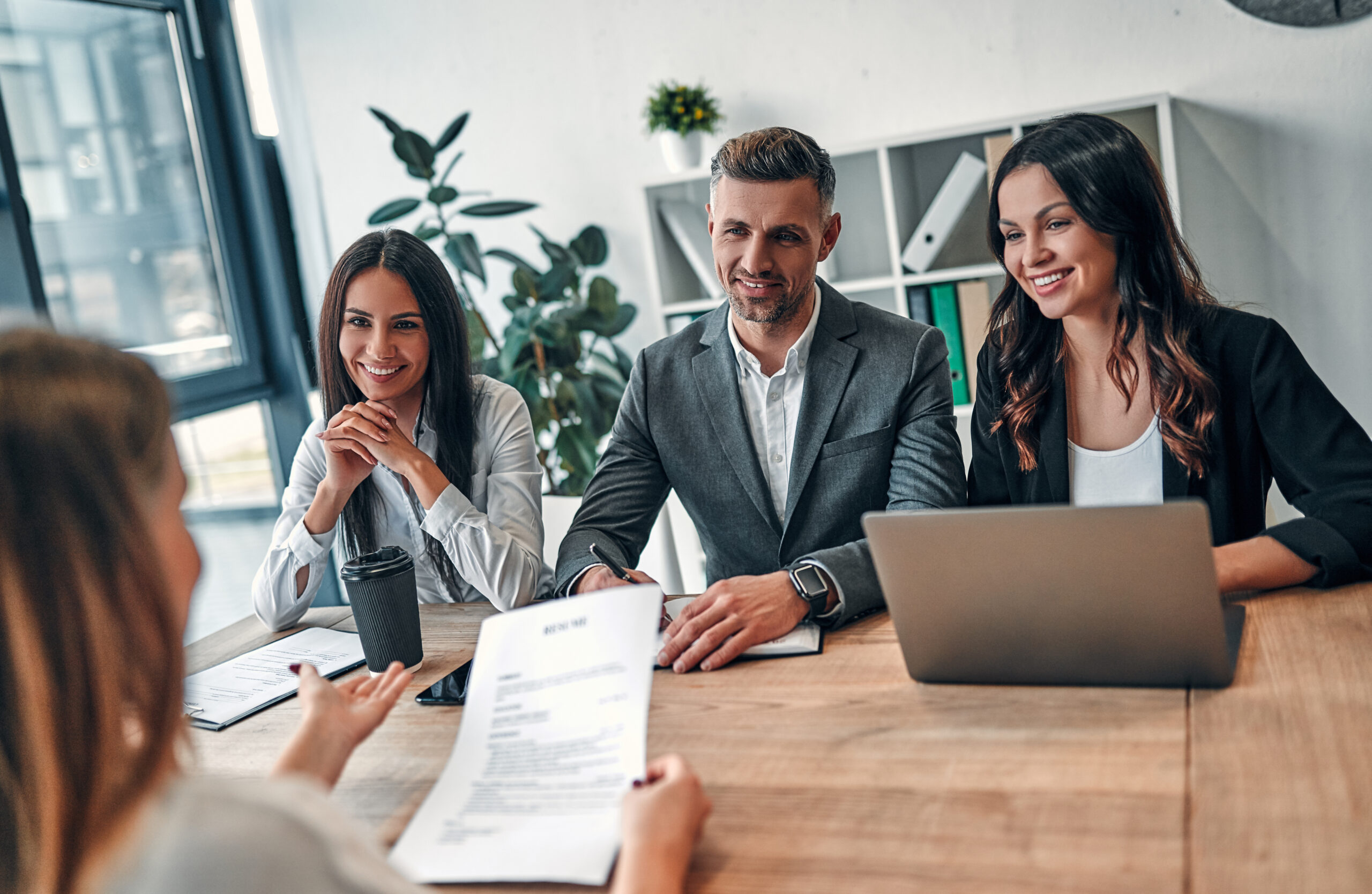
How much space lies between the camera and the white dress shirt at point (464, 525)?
5.51ft

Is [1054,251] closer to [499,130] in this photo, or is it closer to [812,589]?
[812,589]

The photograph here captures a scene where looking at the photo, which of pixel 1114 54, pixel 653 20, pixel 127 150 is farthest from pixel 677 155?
pixel 127 150

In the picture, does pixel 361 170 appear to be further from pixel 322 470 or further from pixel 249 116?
pixel 322 470

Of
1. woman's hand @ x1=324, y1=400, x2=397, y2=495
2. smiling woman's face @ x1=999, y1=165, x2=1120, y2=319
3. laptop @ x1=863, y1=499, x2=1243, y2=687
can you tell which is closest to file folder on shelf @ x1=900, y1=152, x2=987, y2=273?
smiling woman's face @ x1=999, y1=165, x2=1120, y2=319

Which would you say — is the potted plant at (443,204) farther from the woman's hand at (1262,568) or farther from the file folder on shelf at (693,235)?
the woman's hand at (1262,568)

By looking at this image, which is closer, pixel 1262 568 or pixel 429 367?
pixel 1262 568

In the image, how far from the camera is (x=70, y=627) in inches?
23.6

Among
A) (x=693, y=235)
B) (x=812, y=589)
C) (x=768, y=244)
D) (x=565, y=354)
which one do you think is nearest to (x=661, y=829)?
(x=812, y=589)

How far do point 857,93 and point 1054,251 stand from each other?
1543 mm

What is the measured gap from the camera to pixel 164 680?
0.64m

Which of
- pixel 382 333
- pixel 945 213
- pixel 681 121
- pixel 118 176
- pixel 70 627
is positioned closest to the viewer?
pixel 70 627

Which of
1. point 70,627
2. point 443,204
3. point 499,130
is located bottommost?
point 70,627

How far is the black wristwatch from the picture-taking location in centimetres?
133

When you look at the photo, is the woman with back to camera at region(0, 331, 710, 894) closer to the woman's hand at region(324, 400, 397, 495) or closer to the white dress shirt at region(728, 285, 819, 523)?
the woman's hand at region(324, 400, 397, 495)
